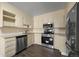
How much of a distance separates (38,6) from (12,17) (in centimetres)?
46

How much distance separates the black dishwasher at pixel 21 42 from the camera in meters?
1.78

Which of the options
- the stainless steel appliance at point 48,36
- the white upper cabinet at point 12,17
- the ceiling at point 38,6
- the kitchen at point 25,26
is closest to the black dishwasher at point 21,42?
the kitchen at point 25,26

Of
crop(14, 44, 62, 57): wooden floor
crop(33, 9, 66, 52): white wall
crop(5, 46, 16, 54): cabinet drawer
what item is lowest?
crop(14, 44, 62, 57): wooden floor

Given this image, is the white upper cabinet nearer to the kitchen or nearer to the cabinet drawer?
Answer: the kitchen

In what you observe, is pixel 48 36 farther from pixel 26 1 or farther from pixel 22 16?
pixel 26 1

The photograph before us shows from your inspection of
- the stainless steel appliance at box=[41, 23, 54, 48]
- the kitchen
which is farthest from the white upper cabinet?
the stainless steel appliance at box=[41, 23, 54, 48]

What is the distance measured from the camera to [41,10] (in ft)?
5.77

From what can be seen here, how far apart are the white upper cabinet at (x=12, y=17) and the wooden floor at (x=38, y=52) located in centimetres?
41

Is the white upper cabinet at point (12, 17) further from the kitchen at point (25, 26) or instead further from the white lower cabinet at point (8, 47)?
the white lower cabinet at point (8, 47)

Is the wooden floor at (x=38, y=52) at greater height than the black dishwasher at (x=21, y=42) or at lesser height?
lesser

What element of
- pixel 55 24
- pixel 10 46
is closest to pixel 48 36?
pixel 55 24

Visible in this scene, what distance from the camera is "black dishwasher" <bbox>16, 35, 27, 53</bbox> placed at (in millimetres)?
1784

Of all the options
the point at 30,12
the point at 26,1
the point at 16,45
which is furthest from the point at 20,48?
the point at 26,1

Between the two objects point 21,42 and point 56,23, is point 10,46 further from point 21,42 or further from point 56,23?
point 56,23
